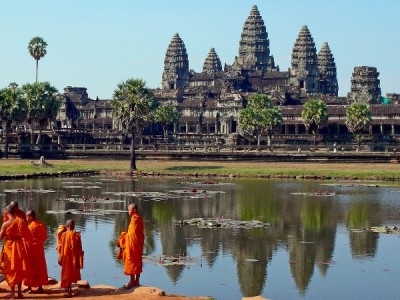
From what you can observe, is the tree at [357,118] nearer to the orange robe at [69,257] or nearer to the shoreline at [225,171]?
the shoreline at [225,171]

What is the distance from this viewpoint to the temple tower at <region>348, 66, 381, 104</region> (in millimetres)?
188000

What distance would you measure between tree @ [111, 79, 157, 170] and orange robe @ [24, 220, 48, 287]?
7180 centimetres

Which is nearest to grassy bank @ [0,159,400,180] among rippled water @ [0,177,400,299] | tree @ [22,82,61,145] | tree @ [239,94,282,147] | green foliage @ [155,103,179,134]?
tree @ [22,82,61,145]

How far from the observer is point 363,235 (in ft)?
138

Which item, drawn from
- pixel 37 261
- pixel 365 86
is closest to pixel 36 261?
pixel 37 261

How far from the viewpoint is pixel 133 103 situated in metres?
97.5

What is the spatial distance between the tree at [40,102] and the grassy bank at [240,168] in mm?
9830

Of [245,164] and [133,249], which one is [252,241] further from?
[245,164]

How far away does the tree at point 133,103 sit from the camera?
320 feet

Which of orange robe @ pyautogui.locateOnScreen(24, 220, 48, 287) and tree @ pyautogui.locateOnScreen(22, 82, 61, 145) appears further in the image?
tree @ pyautogui.locateOnScreen(22, 82, 61, 145)

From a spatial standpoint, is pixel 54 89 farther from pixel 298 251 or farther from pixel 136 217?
pixel 136 217

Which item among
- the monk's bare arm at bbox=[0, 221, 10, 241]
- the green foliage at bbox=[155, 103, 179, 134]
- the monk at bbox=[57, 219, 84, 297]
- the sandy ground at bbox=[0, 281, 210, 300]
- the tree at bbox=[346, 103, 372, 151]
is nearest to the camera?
the monk's bare arm at bbox=[0, 221, 10, 241]

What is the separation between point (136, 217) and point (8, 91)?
94.1 metres

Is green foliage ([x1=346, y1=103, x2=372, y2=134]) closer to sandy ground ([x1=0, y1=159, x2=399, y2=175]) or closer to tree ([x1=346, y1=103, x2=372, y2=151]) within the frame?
tree ([x1=346, y1=103, x2=372, y2=151])
